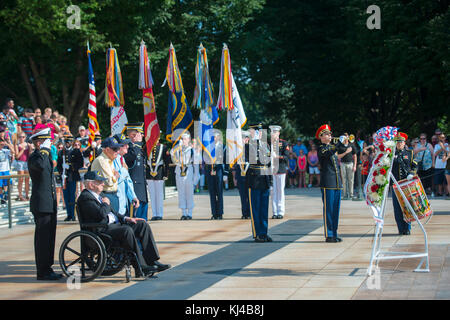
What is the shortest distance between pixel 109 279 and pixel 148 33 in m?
25.3

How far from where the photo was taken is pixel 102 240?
32.7 feet

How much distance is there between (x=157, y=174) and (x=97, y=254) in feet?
27.0

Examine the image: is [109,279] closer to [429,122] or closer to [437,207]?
[437,207]

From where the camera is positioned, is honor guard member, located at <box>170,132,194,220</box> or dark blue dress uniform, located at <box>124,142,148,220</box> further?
honor guard member, located at <box>170,132,194,220</box>

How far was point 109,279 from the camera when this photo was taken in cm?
1018

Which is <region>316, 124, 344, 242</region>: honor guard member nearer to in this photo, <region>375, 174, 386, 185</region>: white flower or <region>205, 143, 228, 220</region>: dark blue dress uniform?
<region>375, 174, 386, 185</region>: white flower

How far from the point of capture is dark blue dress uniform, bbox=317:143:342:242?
1345 centimetres

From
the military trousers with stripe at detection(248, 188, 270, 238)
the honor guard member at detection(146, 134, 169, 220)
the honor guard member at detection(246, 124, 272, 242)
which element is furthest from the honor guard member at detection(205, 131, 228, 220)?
the military trousers with stripe at detection(248, 188, 270, 238)

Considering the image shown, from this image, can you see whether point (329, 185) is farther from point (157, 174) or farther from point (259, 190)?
point (157, 174)

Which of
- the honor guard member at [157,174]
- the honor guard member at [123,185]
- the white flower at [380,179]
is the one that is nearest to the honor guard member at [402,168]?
the white flower at [380,179]

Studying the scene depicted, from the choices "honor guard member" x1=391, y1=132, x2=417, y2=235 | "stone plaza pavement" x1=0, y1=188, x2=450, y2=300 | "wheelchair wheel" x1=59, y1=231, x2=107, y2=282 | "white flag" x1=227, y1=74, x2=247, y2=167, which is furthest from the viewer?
"white flag" x1=227, y1=74, x2=247, y2=167

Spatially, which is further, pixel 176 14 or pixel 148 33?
pixel 176 14

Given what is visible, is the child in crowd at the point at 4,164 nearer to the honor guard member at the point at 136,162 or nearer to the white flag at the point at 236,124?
the white flag at the point at 236,124
